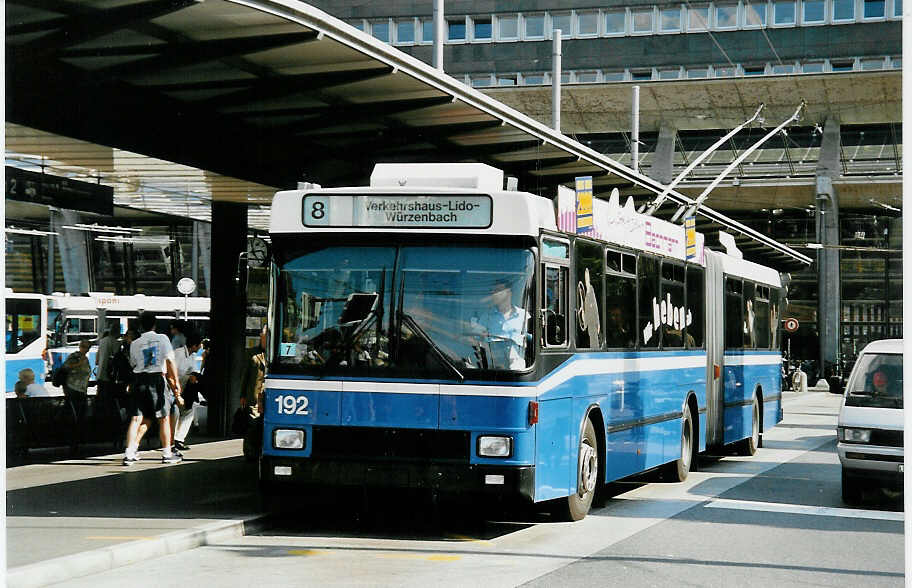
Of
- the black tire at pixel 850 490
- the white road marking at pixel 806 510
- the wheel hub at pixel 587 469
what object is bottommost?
the white road marking at pixel 806 510

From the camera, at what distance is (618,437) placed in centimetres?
1255

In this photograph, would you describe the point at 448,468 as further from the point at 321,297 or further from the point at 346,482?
the point at 321,297

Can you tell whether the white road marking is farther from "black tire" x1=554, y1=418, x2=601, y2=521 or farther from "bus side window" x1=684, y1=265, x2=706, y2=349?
"bus side window" x1=684, y1=265, x2=706, y2=349

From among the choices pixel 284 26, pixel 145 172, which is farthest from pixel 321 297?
pixel 145 172

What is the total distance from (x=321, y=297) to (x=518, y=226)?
1657mm

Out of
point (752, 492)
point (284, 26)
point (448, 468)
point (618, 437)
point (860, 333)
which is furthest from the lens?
point (860, 333)

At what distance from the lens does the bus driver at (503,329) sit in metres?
10.1

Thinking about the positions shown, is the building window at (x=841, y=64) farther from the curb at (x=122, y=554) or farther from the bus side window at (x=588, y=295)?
the curb at (x=122, y=554)

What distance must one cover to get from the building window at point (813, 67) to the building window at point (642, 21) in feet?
20.4

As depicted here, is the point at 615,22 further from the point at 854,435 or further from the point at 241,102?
the point at 854,435

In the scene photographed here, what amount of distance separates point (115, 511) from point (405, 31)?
46.6 m

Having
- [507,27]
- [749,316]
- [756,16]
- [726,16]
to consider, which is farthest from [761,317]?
[507,27]

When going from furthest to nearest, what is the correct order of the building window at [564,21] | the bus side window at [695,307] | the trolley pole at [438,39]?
the building window at [564,21] < the trolley pole at [438,39] < the bus side window at [695,307]

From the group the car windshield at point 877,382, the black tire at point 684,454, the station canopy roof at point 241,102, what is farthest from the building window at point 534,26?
the car windshield at point 877,382
